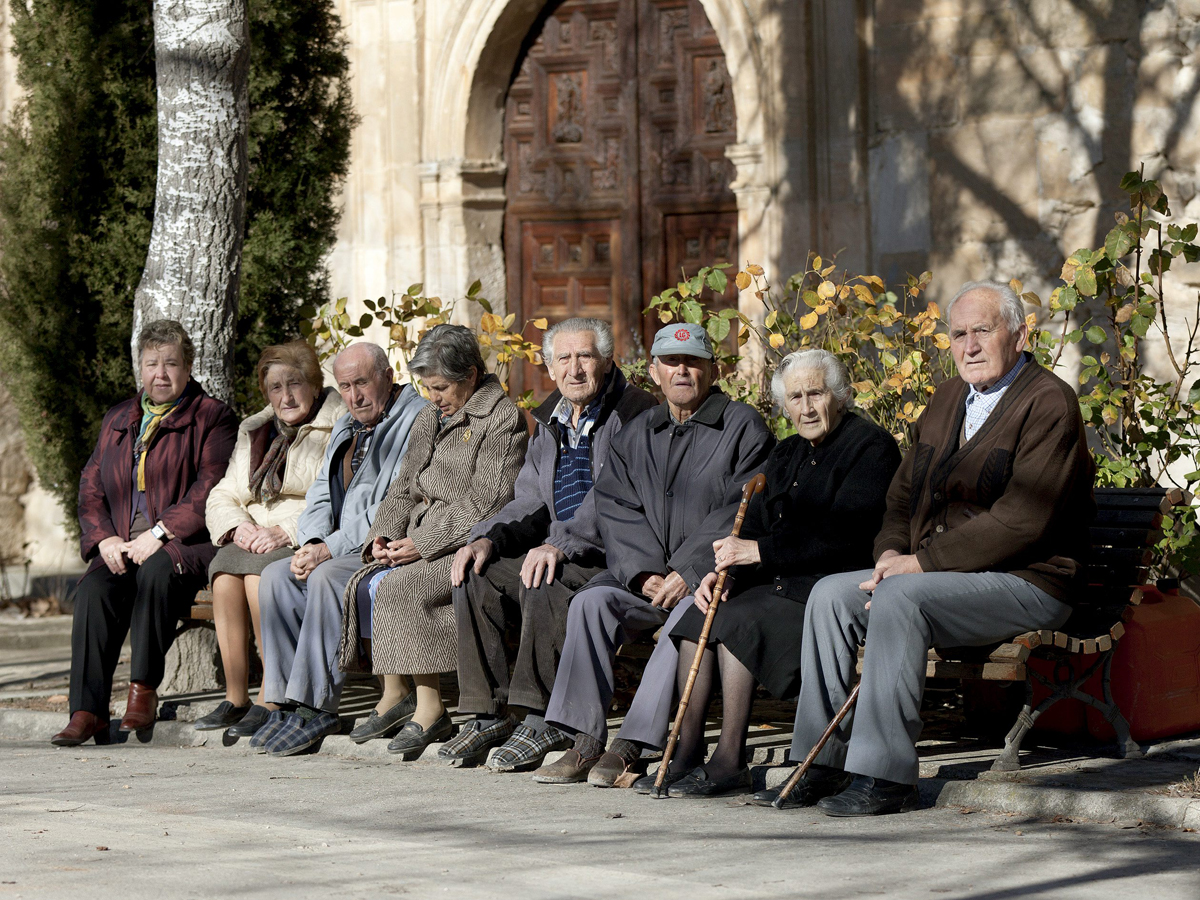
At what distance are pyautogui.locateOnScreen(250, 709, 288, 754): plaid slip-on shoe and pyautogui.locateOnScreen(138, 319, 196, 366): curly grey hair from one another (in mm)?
1602

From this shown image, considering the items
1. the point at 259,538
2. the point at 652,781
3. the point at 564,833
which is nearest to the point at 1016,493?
the point at 652,781

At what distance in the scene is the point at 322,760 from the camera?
615 cm

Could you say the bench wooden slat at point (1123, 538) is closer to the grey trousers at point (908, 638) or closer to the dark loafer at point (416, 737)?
the grey trousers at point (908, 638)

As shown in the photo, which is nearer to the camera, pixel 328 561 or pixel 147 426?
pixel 328 561

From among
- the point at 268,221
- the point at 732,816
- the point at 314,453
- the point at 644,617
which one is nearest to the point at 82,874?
the point at 732,816

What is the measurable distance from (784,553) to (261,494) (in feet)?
8.05

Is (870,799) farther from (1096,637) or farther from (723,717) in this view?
(1096,637)

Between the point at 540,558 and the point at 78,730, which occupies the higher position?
the point at 540,558

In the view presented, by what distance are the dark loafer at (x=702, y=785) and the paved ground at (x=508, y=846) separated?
0.19ft

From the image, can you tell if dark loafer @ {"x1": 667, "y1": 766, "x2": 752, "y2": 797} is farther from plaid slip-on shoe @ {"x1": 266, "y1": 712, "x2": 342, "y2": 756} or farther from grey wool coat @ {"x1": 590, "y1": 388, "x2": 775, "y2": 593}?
plaid slip-on shoe @ {"x1": 266, "y1": 712, "x2": 342, "y2": 756}

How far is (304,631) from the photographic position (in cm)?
640

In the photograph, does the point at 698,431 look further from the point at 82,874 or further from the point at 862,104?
the point at 862,104

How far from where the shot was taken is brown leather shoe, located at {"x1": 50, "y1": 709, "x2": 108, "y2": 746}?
6.59 meters

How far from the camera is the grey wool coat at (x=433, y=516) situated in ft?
20.2
